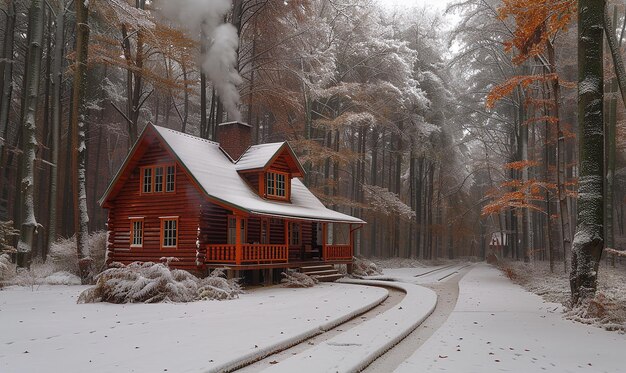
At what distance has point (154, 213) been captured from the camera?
1922 centimetres

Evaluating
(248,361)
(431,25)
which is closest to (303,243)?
(248,361)

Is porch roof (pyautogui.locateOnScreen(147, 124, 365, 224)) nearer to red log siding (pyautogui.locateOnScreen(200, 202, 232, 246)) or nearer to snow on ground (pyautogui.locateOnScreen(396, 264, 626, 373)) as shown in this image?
red log siding (pyautogui.locateOnScreen(200, 202, 232, 246))

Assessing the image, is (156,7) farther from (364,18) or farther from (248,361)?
(248,361)

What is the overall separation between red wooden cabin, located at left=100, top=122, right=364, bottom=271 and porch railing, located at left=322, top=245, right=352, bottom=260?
6.69 ft

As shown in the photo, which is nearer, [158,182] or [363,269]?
[158,182]

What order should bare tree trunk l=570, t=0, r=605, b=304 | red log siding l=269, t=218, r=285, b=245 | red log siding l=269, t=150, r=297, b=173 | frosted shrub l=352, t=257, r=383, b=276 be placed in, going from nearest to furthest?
bare tree trunk l=570, t=0, r=605, b=304 < red log siding l=269, t=150, r=297, b=173 < red log siding l=269, t=218, r=285, b=245 < frosted shrub l=352, t=257, r=383, b=276

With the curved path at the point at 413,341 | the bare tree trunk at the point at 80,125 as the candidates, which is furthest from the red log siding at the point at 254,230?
the curved path at the point at 413,341

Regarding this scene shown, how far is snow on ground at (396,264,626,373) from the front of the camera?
20.9 ft

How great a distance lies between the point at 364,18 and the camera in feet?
94.7

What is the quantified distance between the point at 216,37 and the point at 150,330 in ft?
51.6

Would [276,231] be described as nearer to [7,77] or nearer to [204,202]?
[204,202]

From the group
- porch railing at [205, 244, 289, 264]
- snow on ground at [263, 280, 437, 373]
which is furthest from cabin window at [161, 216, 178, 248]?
snow on ground at [263, 280, 437, 373]

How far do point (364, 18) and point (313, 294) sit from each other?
Result: 63.8ft

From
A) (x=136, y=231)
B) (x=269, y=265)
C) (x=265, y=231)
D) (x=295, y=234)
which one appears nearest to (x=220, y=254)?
(x=269, y=265)
